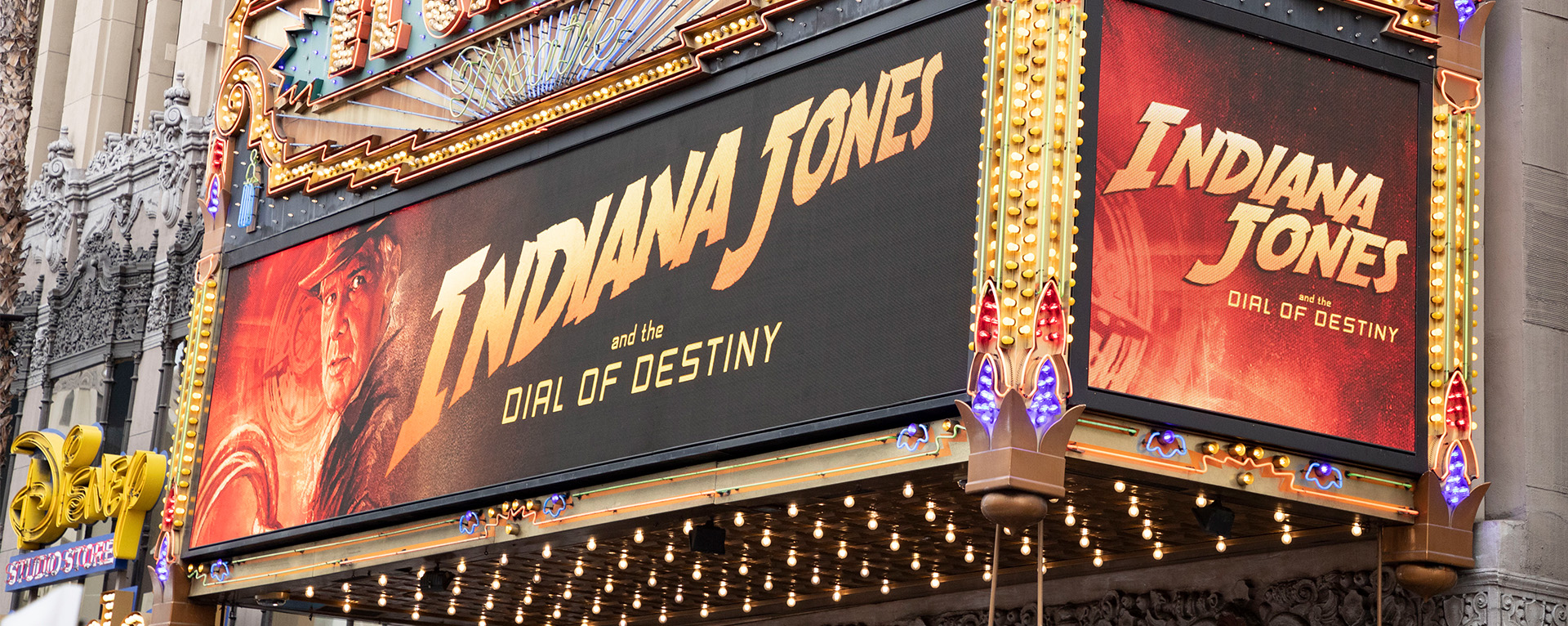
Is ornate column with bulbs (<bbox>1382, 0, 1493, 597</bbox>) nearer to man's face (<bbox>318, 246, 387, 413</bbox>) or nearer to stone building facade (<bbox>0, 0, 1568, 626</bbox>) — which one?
stone building facade (<bbox>0, 0, 1568, 626</bbox>)

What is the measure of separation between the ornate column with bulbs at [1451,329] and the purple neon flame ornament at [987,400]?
3.14 metres

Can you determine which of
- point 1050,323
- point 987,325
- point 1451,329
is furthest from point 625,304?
→ point 1451,329

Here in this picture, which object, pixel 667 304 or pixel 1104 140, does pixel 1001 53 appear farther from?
pixel 667 304

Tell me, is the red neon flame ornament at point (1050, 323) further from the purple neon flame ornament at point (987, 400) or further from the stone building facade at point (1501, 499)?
the stone building facade at point (1501, 499)

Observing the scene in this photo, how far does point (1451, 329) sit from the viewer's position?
43.0ft

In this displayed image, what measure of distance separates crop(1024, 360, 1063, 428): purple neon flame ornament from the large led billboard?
687 mm

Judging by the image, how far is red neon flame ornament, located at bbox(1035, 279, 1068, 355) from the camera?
38.2 ft

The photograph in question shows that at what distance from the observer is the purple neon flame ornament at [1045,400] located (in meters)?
11.5

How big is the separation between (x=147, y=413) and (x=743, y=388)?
1545 centimetres

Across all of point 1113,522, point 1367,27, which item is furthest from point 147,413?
point 1367,27

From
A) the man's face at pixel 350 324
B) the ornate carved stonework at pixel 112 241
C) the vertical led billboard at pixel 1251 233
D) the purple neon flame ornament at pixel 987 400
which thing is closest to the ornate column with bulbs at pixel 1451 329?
the vertical led billboard at pixel 1251 233

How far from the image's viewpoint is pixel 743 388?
13.8m

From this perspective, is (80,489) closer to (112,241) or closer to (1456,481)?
(112,241)

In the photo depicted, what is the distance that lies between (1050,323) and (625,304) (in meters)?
4.62
